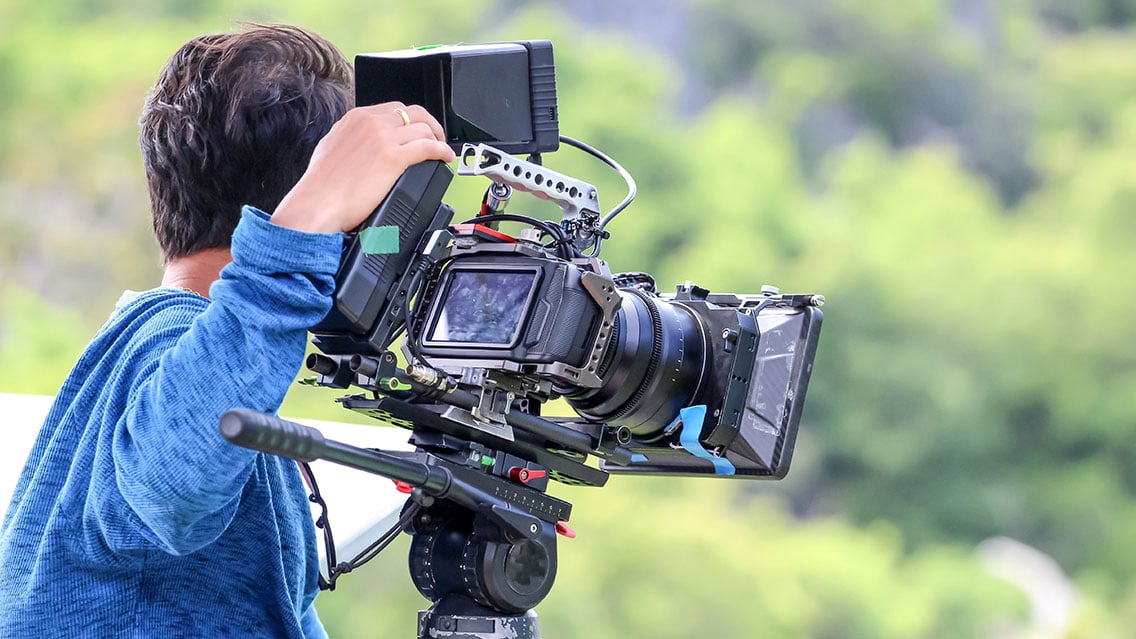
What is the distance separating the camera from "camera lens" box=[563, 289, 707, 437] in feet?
4.35

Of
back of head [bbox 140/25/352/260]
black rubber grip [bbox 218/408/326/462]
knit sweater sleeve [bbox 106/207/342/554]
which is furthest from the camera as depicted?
back of head [bbox 140/25/352/260]

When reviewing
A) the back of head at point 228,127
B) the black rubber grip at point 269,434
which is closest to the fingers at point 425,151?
the back of head at point 228,127

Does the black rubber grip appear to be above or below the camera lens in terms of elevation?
below

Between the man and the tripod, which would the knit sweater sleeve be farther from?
the tripod

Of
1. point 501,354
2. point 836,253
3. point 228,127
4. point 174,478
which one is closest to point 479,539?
point 501,354

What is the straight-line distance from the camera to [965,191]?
18.0 meters

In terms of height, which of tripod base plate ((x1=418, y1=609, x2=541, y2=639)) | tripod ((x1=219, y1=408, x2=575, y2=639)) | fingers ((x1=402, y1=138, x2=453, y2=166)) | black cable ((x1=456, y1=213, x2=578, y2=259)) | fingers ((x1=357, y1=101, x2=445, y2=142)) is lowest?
tripod base plate ((x1=418, y1=609, x2=541, y2=639))

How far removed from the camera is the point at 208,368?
3.47 feet

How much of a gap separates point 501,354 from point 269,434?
28 cm

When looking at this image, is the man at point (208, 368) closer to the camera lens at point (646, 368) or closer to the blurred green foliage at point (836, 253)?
the camera lens at point (646, 368)

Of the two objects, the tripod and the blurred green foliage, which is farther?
the blurred green foliage

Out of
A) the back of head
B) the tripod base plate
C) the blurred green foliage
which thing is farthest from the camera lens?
the blurred green foliage

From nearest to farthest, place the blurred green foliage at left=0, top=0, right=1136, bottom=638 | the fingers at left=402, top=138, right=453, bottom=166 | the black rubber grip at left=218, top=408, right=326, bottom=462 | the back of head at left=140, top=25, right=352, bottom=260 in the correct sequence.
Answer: the black rubber grip at left=218, top=408, right=326, bottom=462
the fingers at left=402, top=138, right=453, bottom=166
the back of head at left=140, top=25, right=352, bottom=260
the blurred green foliage at left=0, top=0, right=1136, bottom=638

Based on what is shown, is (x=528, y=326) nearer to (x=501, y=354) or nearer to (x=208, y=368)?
(x=501, y=354)
